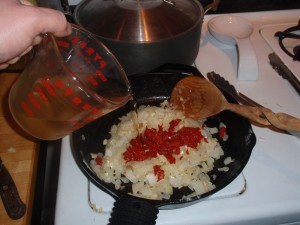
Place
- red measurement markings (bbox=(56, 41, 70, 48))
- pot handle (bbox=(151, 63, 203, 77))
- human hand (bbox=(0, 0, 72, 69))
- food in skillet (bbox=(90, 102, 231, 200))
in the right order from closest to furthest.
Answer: human hand (bbox=(0, 0, 72, 69)) < red measurement markings (bbox=(56, 41, 70, 48)) < food in skillet (bbox=(90, 102, 231, 200)) < pot handle (bbox=(151, 63, 203, 77))

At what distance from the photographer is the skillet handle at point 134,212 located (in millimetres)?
511

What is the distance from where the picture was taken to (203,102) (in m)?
0.79

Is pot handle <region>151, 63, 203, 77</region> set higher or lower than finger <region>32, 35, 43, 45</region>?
lower

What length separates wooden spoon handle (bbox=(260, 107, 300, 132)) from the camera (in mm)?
648

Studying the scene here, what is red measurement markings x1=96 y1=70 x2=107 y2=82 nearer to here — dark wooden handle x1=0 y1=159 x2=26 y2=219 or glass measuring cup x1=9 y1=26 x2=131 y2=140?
glass measuring cup x1=9 y1=26 x2=131 y2=140

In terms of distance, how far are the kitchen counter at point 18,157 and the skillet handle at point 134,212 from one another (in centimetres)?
26

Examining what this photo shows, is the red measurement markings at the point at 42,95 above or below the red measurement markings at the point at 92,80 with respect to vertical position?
above

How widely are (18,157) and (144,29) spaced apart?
47cm

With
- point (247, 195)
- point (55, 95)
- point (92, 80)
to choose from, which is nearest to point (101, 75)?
point (92, 80)

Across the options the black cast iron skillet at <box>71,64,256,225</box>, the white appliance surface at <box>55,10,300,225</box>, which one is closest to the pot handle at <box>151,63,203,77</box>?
the black cast iron skillet at <box>71,64,256,225</box>

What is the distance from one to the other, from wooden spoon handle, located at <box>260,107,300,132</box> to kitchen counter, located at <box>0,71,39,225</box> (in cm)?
Result: 58

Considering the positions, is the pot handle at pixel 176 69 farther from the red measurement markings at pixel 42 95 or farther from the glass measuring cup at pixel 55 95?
the red measurement markings at pixel 42 95

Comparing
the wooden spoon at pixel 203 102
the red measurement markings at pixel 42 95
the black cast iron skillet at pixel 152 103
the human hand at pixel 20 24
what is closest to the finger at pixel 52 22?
the human hand at pixel 20 24

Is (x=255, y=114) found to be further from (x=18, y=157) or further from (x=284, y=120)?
(x=18, y=157)
